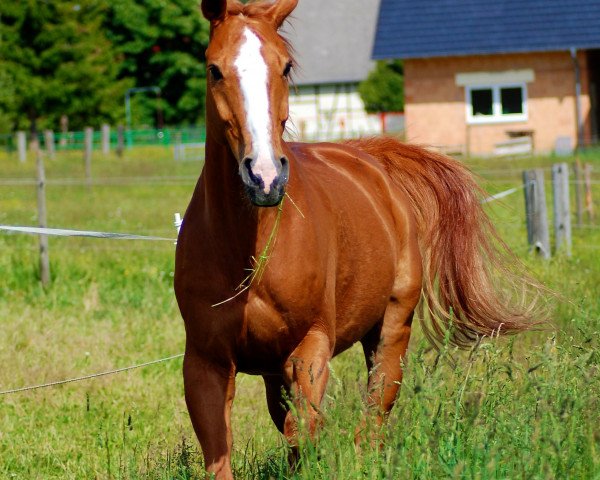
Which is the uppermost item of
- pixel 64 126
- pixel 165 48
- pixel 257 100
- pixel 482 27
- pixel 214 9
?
pixel 165 48

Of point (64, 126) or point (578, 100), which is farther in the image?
point (64, 126)

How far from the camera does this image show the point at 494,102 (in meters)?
33.2

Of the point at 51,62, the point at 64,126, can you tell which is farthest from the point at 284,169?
the point at 64,126

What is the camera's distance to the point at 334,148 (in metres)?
5.77

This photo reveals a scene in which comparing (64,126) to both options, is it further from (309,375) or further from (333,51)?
(309,375)

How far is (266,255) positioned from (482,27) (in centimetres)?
3015

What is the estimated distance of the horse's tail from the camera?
6.06 m

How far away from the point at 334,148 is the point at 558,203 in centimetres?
683

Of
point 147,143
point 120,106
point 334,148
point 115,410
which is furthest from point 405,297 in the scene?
point 120,106

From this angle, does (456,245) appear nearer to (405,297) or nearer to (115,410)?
(405,297)

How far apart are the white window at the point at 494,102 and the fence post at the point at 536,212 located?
21.6m

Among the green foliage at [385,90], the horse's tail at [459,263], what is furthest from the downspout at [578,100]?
the horse's tail at [459,263]

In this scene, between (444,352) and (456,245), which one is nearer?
(444,352)

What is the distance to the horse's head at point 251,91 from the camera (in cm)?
358
